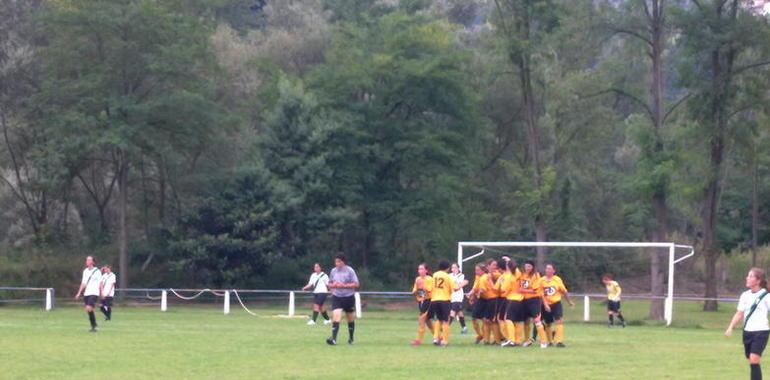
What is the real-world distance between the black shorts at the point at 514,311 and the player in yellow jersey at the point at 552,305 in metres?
0.59

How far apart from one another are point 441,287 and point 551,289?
7.99ft

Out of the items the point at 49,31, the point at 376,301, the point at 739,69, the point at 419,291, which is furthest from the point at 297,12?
the point at 419,291

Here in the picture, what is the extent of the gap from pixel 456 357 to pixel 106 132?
1271 inches

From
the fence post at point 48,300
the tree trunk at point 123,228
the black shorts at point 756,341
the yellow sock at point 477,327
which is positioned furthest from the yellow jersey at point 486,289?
the tree trunk at point 123,228

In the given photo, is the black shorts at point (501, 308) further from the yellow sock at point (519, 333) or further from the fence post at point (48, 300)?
the fence post at point (48, 300)

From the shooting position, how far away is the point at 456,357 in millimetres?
20859

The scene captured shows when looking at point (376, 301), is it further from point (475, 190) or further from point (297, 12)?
point (297, 12)

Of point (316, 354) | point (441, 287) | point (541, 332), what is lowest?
point (316, 354)

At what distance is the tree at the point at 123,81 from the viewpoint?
5006 cm

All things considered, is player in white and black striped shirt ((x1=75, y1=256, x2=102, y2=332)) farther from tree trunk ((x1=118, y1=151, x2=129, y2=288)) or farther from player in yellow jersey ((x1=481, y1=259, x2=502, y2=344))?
tree trunk ((x1=118, y1=151, x2=129, y2=288))

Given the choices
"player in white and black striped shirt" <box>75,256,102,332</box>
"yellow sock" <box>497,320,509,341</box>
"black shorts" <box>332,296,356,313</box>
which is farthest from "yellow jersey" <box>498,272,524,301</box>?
"player in white and black striped shirt" <box>75,256,102,332</box>

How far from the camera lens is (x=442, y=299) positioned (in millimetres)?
23594

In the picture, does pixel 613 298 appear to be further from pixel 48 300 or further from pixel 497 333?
pixel 48 300

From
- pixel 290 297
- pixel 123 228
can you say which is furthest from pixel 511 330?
pixel 123 228
